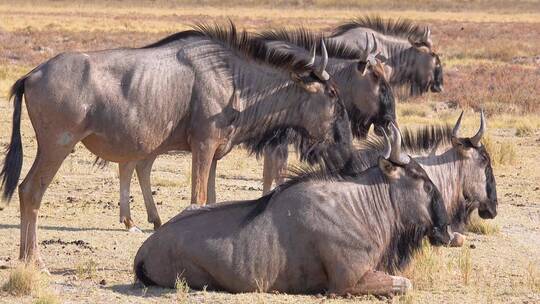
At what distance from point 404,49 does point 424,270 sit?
7.04 meters

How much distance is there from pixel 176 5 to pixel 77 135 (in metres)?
90.9

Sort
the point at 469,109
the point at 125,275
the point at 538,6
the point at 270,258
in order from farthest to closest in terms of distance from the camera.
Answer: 1. the point at 538,6
2. the point at 469,109
3. the point at 125,275
4. the point at 270,258

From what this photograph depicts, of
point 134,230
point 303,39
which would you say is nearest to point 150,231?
point 134,230

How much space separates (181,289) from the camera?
8.02 metres

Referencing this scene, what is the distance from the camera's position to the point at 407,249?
8633 mm

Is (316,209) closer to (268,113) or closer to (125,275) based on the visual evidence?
(125,275)

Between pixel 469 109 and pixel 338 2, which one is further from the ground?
pixel 469 109

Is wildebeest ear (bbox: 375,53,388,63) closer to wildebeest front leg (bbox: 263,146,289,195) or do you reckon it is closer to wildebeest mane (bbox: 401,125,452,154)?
wildebeest front leg (bbox: 263,146,289,195)

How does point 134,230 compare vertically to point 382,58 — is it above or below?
below

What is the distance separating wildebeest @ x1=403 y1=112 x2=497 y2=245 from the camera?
9.79 m

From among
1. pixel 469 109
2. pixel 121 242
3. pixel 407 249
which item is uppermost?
pixel 407 249

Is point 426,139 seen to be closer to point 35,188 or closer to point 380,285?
point 380,285

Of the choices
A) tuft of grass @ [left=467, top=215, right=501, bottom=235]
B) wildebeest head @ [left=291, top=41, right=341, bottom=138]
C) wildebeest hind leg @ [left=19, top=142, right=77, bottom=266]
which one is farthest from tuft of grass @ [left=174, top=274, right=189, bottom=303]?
tuft of grass @ [left=467, top=215, right=501, bottom=235]

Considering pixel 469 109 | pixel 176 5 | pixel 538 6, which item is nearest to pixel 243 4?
pixel 176 5
